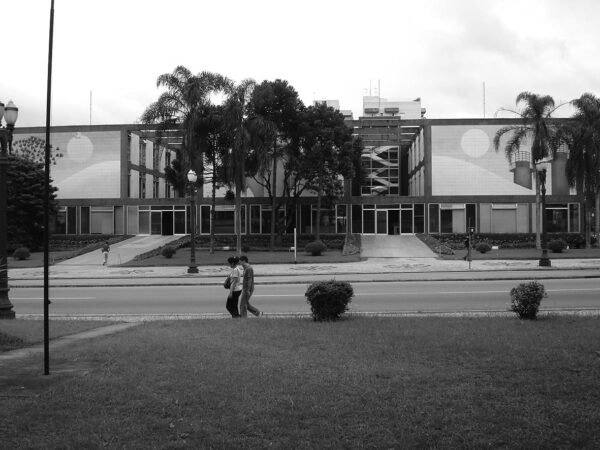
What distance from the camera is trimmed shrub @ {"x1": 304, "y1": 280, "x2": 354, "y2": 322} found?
1096cm

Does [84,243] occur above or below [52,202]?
below

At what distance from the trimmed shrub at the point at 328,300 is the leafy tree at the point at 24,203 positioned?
4199 centimetres

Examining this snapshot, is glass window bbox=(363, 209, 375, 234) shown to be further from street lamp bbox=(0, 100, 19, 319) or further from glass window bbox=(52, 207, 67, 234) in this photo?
street lamp bbox=(0, 100, 19, 319)

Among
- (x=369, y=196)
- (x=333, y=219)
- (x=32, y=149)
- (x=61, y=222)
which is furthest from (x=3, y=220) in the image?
(x=32, y=149)

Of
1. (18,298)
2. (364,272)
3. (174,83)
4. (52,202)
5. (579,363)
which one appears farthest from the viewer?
(52,202)

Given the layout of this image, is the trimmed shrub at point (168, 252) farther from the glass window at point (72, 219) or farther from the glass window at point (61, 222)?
the glass window at point (61, 222)

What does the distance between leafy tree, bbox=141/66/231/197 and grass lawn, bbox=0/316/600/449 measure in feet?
102

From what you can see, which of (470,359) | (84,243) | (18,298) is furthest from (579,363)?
(84,243)

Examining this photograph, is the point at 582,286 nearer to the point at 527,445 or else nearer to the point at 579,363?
the point at 579,363

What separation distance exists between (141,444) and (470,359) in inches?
163

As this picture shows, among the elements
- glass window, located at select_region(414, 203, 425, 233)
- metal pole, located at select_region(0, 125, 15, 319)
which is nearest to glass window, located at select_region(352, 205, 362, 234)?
glass window, located at select_region(414, 203, 425, 233)

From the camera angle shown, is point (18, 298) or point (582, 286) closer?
point (582, 286)

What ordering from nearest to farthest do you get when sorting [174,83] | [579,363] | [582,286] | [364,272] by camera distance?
[579,363], [582,286], [364,272], [174,83]

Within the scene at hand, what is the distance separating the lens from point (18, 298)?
1956cm
